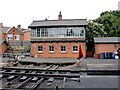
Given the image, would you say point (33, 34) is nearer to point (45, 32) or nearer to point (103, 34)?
point (45, 32)

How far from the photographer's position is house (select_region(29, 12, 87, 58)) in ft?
116

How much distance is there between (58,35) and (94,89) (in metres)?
30.4

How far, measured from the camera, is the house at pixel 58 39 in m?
35.3

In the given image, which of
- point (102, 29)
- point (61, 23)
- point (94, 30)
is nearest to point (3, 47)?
point (61, 23)

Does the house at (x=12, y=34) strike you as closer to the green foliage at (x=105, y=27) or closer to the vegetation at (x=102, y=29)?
the vegetation at (x=102, y=29)

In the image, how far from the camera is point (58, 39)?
1422 inches

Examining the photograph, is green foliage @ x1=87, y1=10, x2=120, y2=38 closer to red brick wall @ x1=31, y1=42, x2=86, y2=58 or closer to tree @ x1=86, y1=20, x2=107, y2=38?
tree @ x1=86, y1=20, x2=107, y2=38

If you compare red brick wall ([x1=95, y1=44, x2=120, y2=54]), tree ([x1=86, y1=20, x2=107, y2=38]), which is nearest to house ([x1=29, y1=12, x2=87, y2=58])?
red brick wall ([x1=95, y1=44, x2=120, y2=54])

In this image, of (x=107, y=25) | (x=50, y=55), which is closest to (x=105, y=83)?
(x=50, y=55)

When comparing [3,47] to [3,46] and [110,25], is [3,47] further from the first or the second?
[110,25]

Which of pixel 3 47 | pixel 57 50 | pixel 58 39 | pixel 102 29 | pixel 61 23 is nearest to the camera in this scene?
pixel 57 50

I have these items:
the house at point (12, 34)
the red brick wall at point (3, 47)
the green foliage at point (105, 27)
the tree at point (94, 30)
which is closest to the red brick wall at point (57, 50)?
the red brick wall at point (3, 47)

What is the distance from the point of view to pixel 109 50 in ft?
108

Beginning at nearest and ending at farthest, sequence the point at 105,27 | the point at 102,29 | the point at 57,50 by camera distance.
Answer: the point at 57,50 → the point at 102,29 → the point at 105,27
